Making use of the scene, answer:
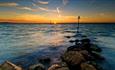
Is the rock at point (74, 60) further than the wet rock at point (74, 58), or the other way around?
the wet rock at point (74, 58)

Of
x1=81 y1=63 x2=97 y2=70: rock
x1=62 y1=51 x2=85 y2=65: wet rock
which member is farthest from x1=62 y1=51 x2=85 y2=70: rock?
x1=81 y1=63 x2=97 y2=70: rock

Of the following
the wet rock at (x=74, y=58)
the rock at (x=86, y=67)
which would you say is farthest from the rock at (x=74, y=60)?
the rock at (x=86, y=67)

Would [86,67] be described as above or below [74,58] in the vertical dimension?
below

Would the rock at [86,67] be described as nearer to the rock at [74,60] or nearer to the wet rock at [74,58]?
the rock at [74,60]

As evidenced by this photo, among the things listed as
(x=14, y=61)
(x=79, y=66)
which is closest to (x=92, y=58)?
(x=79, y=66)

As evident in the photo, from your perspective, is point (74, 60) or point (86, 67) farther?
point (74, 60)

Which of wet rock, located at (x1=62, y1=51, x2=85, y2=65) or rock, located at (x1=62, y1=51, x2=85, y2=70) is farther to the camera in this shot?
wet rock, located at (x1=62, y1=51, x2=85, y2=65)

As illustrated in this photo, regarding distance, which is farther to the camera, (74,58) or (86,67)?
(74,58)

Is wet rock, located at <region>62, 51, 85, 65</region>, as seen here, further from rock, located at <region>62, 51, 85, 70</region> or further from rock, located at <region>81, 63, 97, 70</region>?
rock, located at <region>81, 63, 97, 70</region>

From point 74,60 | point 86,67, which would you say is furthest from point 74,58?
point 86,67

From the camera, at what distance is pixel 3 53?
14672 millimetres

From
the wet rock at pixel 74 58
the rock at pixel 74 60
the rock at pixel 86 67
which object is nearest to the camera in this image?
the rock at pixel 86 67

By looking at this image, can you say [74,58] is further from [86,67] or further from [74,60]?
[86,67]

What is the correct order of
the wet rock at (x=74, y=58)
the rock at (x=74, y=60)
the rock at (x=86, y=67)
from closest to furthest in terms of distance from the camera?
the rock at (x=86, y=67), the rock at (x=74, y=60), the wet rock at (x=74, y=58)
